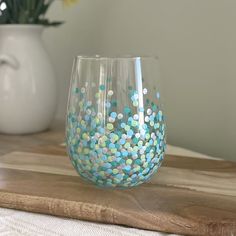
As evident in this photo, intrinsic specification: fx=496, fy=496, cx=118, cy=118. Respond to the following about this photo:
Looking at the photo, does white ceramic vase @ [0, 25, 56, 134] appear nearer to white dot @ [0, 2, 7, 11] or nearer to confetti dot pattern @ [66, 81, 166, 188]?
white dot @ [0, 2, 7, 11]

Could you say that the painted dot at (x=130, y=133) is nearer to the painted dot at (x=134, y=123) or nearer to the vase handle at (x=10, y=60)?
the painted dot at (x=134, y=123)

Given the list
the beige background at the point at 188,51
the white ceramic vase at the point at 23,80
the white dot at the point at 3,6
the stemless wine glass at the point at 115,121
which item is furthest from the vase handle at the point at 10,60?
the stemless wine glass at the point at 115,121

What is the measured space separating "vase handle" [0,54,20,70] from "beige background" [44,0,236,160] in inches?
9.4

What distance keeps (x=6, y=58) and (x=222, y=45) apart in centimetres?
43

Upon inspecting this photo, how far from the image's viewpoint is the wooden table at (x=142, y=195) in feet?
1.86

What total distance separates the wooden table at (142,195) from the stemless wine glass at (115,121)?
36 millimetres

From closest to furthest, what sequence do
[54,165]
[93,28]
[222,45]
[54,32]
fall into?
[54,165], [222,45], [93,28], [54,32]

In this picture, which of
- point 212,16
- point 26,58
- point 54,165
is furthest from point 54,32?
point 54,165

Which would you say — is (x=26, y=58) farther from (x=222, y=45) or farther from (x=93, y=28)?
(x=222, y=45)

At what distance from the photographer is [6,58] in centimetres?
100

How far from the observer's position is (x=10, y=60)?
1002 mm

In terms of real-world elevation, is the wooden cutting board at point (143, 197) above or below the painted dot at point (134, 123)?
below

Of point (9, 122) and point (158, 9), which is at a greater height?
point (158, 9)

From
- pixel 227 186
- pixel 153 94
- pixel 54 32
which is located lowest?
pixel 227 186
